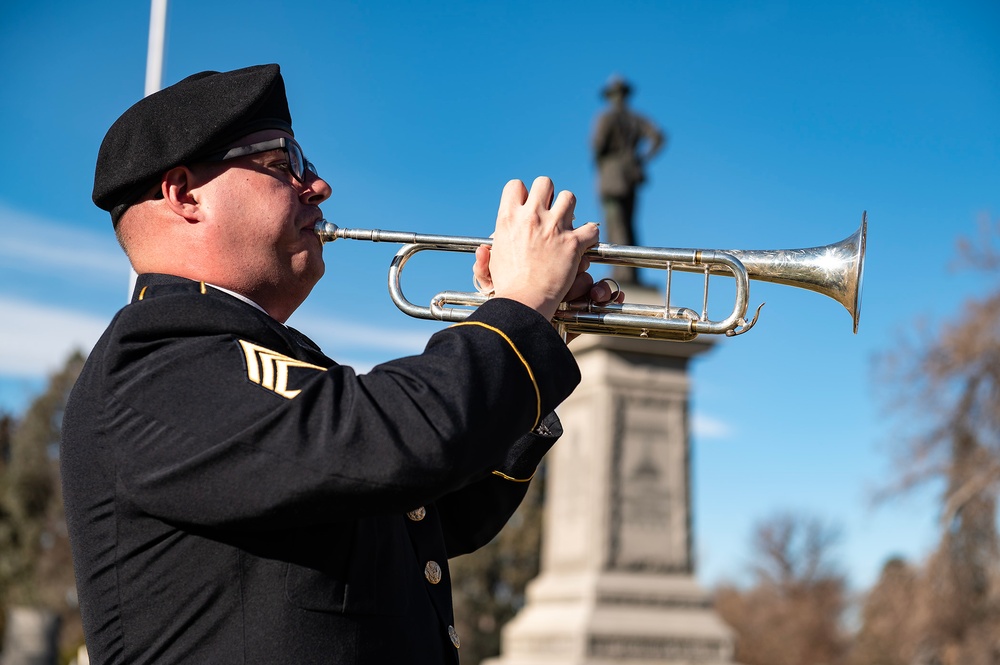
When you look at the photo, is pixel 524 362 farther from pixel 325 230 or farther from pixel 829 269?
pixel 829 269

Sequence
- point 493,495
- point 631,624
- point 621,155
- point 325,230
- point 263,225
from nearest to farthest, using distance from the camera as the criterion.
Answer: point 263,225 → point 325,230 → point 493,495 → point 631,624 → point 621,155

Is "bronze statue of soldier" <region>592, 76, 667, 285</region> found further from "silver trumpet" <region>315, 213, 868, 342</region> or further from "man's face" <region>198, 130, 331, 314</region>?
"man's face" <region>198, 130, 331, 314</region>

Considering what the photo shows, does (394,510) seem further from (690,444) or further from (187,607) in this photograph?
(690,444)

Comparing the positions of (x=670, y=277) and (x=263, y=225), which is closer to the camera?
(x=263, y=225)

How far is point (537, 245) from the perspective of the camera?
210 centimetres

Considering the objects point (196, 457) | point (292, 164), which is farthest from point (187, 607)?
point (292, 164)

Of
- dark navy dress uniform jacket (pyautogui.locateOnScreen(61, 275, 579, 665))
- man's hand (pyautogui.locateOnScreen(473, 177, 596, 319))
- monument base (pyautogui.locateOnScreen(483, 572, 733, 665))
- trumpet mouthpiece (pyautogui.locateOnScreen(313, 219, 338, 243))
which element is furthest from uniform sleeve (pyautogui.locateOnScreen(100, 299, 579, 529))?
monument base (pyautogui.locateOnScreen(483, 572, 733, 665))

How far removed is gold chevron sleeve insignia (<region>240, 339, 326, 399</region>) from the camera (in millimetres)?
1789

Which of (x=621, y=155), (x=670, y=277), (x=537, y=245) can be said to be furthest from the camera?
(x=621, y=155)

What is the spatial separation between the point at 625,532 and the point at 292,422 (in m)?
8.44

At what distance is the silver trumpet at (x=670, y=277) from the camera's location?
9.21 ft

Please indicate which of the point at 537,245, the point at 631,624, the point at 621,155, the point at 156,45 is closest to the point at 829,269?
the point at 537,245

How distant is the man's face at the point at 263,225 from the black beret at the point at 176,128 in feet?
0.15

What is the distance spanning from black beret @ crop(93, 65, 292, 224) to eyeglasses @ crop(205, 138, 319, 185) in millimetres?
21
